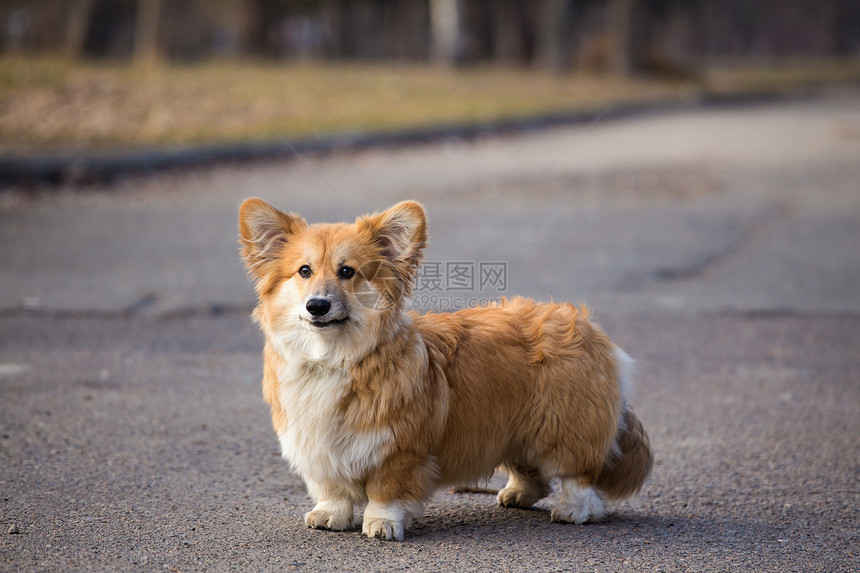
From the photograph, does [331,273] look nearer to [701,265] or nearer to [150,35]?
[701,265]

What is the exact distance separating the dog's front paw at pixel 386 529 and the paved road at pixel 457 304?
0.22 ft

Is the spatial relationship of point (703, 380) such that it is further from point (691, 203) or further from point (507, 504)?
point (691, 203)

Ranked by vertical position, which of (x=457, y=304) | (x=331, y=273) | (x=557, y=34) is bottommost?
(x=457, y=304)

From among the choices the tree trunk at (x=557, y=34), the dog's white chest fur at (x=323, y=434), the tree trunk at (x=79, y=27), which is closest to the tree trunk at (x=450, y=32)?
the tree trunk at (x=557, y=34)

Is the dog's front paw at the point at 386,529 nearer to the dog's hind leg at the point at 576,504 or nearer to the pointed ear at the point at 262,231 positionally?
the dog's hind leg at the point at 576,504

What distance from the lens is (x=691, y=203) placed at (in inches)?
486

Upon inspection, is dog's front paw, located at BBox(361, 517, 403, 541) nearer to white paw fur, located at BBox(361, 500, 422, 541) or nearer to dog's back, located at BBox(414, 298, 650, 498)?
white paw fur, located at BBox(361, 500, 422, 541)

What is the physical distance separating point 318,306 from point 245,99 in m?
16.3

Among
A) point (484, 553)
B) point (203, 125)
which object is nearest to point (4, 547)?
point (484, 553)

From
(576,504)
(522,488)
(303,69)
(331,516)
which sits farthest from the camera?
(303,69)

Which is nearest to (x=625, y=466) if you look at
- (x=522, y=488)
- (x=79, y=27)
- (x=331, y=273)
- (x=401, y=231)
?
(x=522, y=488)

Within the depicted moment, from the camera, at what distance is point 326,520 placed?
3973mm

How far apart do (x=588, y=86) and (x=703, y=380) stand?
Result: 2285 centimetres

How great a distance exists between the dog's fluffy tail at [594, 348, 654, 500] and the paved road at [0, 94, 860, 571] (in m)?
0.15
